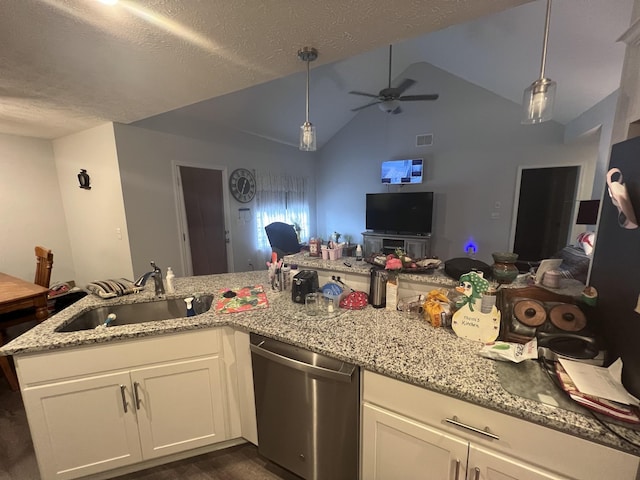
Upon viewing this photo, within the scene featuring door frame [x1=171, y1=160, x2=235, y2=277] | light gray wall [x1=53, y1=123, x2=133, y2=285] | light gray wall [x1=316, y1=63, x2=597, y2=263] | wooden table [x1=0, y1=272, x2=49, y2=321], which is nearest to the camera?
wooden table [x1=0, y1=272, x2=49, y2=321]

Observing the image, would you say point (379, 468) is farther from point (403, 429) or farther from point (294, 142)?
point (294, 142)

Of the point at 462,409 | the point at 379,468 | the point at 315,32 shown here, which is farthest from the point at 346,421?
the point at 315,32

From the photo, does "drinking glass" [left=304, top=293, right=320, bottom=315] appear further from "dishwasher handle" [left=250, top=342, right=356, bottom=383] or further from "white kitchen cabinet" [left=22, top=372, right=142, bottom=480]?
"white kitchen cabinet" [left=22, top=372, right=142, bottom=480]

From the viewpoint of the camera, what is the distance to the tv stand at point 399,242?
4750mm

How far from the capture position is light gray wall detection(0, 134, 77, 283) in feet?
10.9

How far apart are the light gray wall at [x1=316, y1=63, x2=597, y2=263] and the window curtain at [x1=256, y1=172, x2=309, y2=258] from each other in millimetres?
1310

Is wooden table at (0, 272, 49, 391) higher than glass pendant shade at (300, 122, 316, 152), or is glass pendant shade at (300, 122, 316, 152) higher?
glass pendant shade at (300, 122, 316, 152)

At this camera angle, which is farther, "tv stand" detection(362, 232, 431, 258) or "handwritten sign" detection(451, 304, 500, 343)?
"tv stand" detection(362, 232, 431, 258)

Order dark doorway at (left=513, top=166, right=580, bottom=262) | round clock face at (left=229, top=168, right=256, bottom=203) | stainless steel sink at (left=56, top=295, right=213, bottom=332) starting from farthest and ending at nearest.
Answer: round clock face at (left=229, top=168, right=256, bottom=203), dark doorway at (left=513, top=166, right=580, bottom=262), stainless steel sink at (left=56, top=295, right=213, bottom=332)

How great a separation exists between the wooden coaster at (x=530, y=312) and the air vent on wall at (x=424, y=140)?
438cm

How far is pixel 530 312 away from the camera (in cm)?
116

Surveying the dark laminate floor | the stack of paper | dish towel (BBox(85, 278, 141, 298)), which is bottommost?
the dark laminate floor

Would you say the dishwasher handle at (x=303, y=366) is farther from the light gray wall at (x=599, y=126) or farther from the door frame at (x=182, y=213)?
the door frame at (x=182, y=213)

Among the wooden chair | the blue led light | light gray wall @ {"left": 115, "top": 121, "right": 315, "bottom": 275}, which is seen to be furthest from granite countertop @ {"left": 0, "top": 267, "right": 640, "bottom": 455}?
the blue led light
